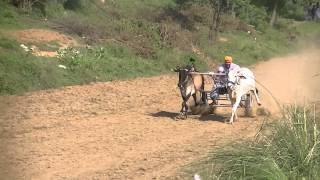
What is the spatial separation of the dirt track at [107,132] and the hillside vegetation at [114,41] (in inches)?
49.6

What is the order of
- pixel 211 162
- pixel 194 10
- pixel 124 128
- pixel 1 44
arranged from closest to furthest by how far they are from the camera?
pixel 211 162
pixel 124 128
pixel 1 44
pixel 194 10

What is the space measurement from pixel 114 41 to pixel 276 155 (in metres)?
19.1

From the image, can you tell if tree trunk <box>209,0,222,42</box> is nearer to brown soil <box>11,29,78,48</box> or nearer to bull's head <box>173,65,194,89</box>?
brown soil <box>11,29,78,48</box>

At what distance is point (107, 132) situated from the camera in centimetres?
1388

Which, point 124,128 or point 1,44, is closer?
point 124,128

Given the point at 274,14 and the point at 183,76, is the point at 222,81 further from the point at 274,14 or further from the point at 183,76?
the point at 274,14

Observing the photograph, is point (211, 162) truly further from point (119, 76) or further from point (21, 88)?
point (119, 76)

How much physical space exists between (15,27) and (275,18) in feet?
110

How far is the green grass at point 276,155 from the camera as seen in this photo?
7617 mm

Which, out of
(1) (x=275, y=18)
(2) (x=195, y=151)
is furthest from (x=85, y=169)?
(1) (x=275, y=18)

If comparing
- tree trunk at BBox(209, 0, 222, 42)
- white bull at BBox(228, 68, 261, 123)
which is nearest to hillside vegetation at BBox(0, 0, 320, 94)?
tree trunk at BBox(209, 0, 222, 42)

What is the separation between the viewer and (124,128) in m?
14.5

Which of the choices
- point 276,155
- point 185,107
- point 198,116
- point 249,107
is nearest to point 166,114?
point 198,116

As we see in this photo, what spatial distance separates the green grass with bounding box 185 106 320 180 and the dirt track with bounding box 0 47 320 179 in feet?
4.61
